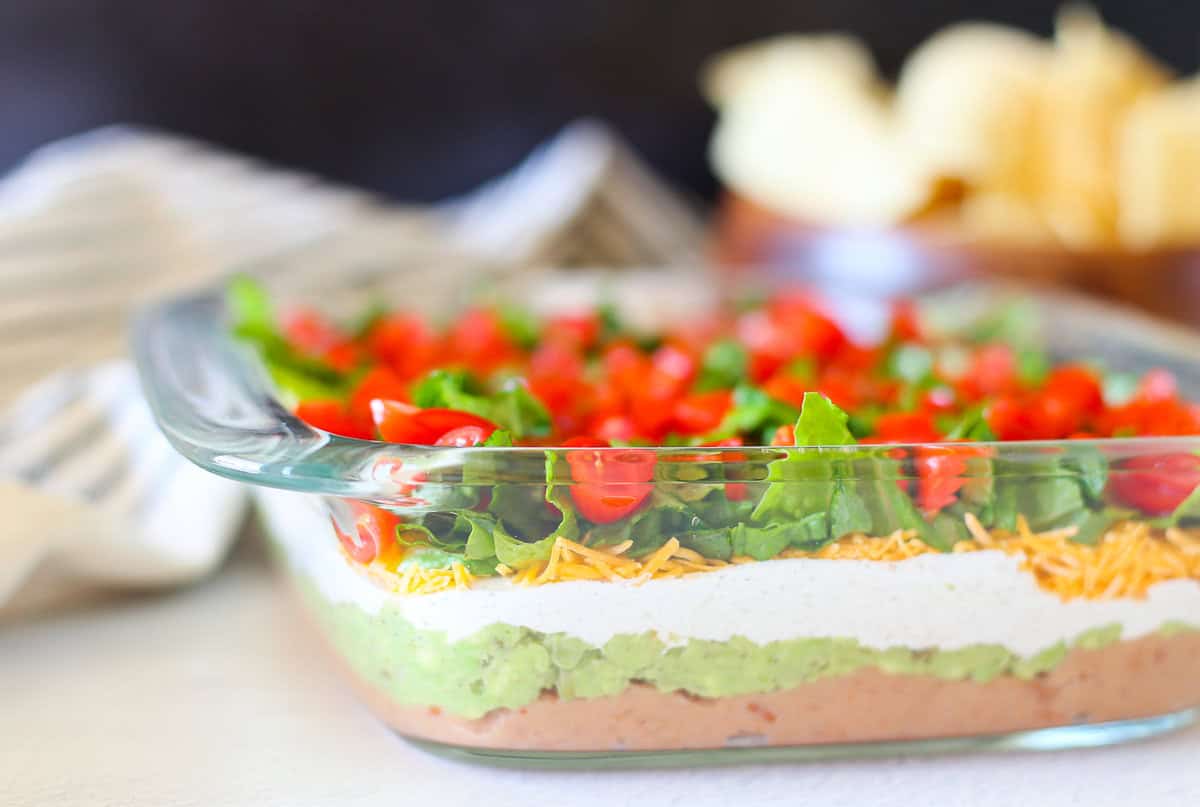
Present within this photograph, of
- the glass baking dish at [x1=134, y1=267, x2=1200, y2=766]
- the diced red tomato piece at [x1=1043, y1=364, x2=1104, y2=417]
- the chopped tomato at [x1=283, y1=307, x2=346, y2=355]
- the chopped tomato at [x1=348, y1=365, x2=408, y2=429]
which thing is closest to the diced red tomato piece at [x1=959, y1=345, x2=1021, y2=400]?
the diced red tomato piece at [x1=1043, y1=364, x2=1104, y2=417]

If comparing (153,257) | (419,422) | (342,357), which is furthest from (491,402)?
(153,257)

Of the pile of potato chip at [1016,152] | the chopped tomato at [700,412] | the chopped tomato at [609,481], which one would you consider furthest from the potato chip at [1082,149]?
the chopped tomato at [609,481]

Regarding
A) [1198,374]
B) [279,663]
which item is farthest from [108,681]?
[1198,374]

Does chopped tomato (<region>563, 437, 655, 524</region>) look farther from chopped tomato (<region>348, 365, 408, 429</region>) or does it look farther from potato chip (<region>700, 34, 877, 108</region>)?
potato chip (<region>700, 34, 877, 108</region>)

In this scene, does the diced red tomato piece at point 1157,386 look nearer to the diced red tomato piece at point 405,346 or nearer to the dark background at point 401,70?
the diced red tomato piece at point 405,346

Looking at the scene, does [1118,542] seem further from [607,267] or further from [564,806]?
[607,267]

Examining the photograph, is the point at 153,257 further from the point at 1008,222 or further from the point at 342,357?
the point at 1008,222
